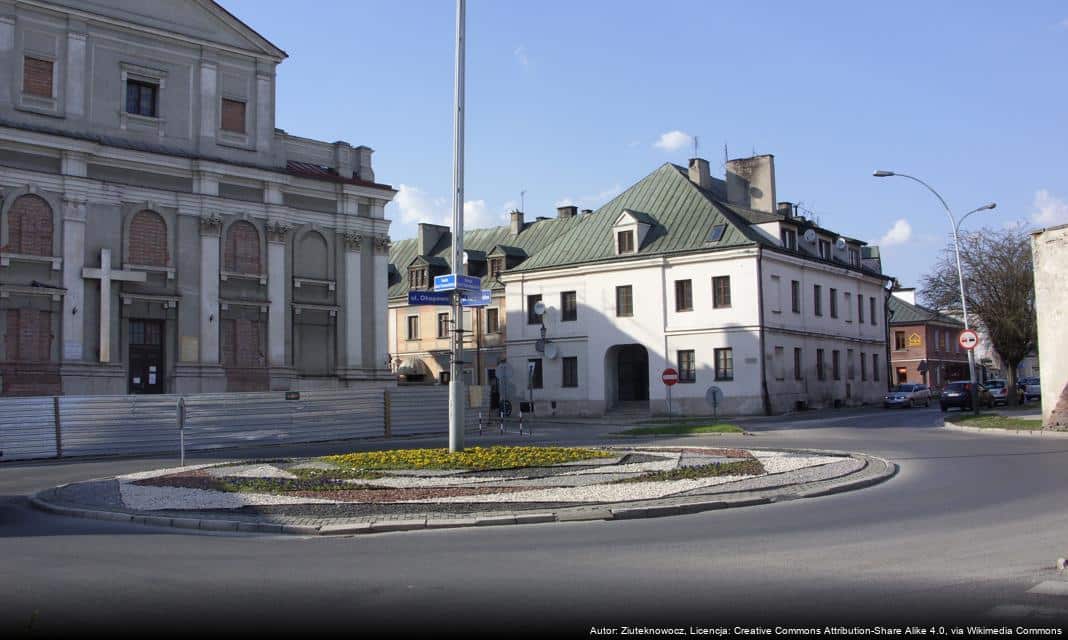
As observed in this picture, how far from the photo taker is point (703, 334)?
50.1 m

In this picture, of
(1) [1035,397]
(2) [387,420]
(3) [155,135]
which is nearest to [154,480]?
(2) [387,420]

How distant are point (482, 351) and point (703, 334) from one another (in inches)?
670

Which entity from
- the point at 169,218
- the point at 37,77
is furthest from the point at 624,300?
the point at 37,77

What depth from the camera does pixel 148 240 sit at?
126ft

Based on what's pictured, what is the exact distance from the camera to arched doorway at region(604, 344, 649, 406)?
176 feet

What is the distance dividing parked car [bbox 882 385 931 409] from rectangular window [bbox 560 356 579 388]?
17653 mm

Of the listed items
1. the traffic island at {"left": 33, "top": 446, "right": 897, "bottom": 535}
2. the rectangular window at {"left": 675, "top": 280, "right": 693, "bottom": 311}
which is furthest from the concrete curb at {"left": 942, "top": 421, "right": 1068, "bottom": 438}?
Answer: the rectangular window at {"left": 675, "top": 280, "right": 693, "bottom": 311}

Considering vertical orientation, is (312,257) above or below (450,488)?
above

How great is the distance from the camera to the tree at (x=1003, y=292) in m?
49.4

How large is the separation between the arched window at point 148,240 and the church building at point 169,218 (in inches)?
2.2

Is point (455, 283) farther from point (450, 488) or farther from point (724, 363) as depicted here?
point (724, 363)

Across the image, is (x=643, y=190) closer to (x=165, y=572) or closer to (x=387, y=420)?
(x=387, y=420)

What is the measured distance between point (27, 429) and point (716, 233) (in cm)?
3382

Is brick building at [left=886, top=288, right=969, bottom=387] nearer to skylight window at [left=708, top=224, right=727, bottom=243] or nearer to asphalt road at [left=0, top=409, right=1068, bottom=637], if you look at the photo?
skylight window at [left=708, top=224, right=727, bottom=243]
